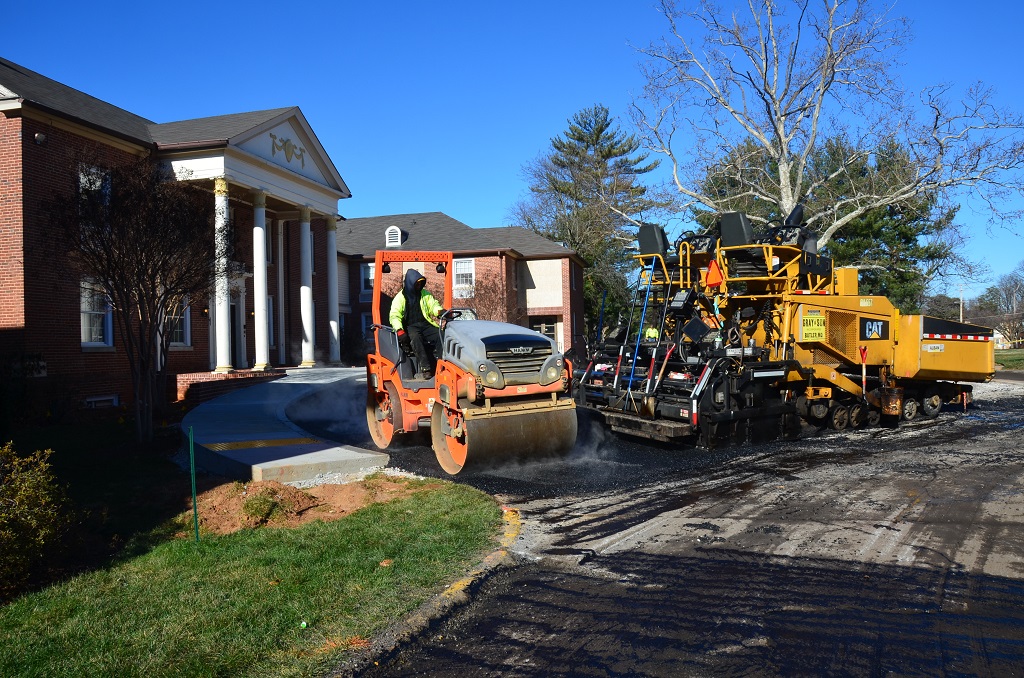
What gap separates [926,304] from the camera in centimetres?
4062

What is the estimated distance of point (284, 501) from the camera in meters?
7.18

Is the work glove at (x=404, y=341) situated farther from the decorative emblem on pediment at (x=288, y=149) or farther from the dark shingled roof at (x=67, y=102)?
the decorative emblem on pediment at (x=288, y=149)

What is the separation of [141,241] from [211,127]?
39.4 feet

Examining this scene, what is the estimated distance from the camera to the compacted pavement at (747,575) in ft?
13.0

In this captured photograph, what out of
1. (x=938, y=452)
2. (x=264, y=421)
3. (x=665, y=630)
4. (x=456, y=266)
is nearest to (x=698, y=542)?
(x=665, y=630)

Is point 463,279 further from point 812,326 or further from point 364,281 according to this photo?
point 812,326

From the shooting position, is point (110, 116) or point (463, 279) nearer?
point (110, 116)

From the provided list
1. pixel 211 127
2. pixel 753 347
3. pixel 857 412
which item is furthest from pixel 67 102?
pixel 857 412

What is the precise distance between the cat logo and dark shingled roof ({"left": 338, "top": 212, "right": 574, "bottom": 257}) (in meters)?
21.5

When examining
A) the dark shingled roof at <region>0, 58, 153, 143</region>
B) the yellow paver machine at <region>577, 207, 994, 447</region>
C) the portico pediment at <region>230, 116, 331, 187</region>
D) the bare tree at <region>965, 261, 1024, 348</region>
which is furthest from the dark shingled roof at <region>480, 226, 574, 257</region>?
the bare tree at <region>965, 261, 1024, 348</region>

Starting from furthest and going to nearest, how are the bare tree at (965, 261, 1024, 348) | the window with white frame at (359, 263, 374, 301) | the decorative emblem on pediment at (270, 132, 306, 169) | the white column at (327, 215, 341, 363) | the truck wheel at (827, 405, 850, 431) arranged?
the bare tree at (965, 261, 1024, 348)
the window with white frame at (359, 263, 374, 301)
the white column at (327, 215, 341, 363)
the decorative emblem on pediment at (270, 132, 306, 169)
the truck wheel at (827, 405, 850, 431)

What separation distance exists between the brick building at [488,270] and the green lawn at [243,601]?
83.7 feet

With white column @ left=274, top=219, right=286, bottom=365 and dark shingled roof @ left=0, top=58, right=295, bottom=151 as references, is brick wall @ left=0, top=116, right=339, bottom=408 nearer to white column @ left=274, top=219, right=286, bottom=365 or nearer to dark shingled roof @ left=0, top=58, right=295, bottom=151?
dark shingled roof @ left=0, top=58, right=295, bottom=151

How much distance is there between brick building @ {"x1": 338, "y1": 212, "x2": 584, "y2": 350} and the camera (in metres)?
33.0
